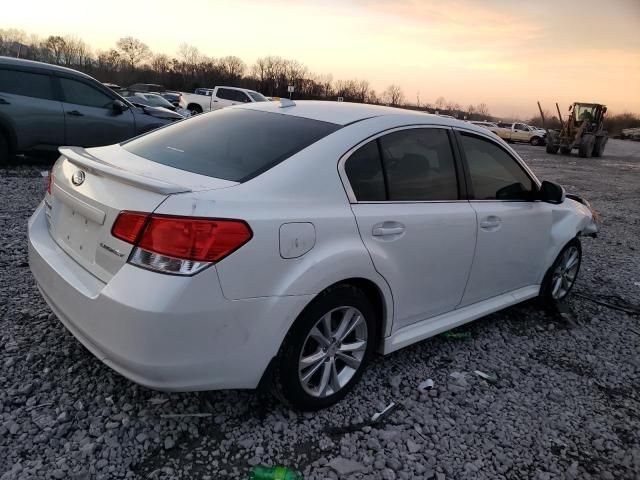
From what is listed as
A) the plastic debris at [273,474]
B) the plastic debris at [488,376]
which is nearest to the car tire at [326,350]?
the plastic debris at [273,474]

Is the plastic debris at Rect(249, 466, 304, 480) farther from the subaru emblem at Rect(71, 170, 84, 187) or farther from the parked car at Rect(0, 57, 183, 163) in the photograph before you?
the parked car at Rect(0, 57, 183, 163)

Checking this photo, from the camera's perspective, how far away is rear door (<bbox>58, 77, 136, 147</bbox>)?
8492 mm

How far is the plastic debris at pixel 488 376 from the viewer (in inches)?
134

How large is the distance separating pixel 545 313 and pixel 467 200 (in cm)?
188

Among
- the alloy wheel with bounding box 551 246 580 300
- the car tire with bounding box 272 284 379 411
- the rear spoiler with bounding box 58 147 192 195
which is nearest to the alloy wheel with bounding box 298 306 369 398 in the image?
the car tire with bounding box 272 284 379 411

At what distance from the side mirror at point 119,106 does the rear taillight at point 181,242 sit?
7609 mm

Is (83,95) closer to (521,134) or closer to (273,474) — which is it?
(273,474)

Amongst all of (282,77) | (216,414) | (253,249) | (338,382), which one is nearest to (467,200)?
(338,382)

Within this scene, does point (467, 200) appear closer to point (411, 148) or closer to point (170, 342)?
point (411, 148)

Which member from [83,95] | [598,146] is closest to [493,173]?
[83,95]

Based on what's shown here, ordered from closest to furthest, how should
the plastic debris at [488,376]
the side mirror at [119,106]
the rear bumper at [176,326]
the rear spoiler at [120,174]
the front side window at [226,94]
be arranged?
the rear bumper at [176,326], the rear spoiler at [120,174], the plastic debris at [488,376], the side mirror at [119,106], the front side window at [226,94]

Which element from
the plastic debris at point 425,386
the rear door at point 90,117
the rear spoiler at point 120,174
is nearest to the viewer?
the rear spoiler at point 120,174

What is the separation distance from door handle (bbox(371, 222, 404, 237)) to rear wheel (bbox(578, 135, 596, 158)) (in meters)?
30.8

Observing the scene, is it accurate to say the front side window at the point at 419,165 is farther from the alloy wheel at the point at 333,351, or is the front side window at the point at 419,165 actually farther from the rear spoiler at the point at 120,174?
the rear spoiler at the point at 120,174
